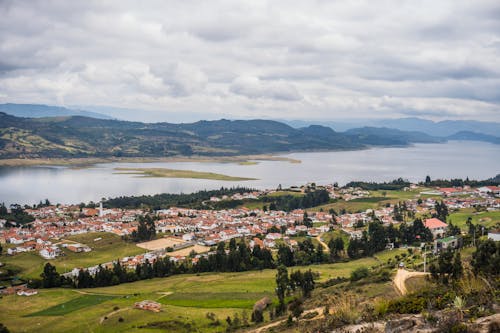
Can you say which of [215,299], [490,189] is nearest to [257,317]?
[215,299]

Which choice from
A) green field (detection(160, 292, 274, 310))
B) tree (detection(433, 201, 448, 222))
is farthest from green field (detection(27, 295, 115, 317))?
tree (detection(433, 201, 448, 222))

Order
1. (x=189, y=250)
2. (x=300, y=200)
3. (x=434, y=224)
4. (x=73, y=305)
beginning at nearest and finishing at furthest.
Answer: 1. (x=73, y=305)
2. (x=434, y=224)
3. (x=189, y=250)
4. (x=300, y=200)

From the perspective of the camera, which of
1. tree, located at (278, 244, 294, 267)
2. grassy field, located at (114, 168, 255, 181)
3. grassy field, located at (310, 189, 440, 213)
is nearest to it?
tree, located at (278, 244, 294, 267)

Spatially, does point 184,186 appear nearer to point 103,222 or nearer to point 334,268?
point 103,222

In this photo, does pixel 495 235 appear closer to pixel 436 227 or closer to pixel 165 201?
pixel 436 227

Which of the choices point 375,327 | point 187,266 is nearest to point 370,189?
point 187,266

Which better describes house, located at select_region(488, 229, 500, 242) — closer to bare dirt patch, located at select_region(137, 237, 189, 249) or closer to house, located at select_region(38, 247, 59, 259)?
bare dirt patch, located at select_region(137, 237, 189, 249)

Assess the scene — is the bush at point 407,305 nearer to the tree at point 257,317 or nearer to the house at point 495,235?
the tree at point 257,317
